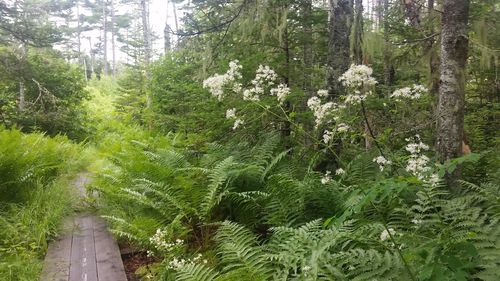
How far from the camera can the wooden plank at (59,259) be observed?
3637 mm

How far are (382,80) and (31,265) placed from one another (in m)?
8.15

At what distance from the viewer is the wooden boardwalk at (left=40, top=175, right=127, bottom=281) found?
3.66m

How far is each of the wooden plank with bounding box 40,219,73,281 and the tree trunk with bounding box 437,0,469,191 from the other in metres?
3.90

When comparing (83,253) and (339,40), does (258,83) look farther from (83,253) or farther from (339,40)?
(83,253)

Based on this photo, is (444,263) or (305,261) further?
(305,261)

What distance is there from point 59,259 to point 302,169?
298 cm

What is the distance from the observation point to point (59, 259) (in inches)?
157

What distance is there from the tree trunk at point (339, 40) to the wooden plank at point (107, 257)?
3323 millimetres

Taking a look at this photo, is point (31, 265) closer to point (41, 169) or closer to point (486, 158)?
point (41, 169)

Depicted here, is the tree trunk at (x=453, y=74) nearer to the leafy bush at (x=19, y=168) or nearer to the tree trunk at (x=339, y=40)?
the tree trunk at (x=339, y=40)

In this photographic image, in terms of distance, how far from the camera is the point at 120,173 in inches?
228

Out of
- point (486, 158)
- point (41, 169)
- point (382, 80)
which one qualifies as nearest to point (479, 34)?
point (486, 158)

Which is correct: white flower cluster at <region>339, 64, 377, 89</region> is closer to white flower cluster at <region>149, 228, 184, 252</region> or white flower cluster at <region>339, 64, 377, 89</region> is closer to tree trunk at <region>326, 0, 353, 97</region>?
white flower cluster at <region>149, 228, 184, 252</region>

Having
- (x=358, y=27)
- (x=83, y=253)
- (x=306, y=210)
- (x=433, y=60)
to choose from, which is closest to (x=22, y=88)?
(x=83, y=253)
